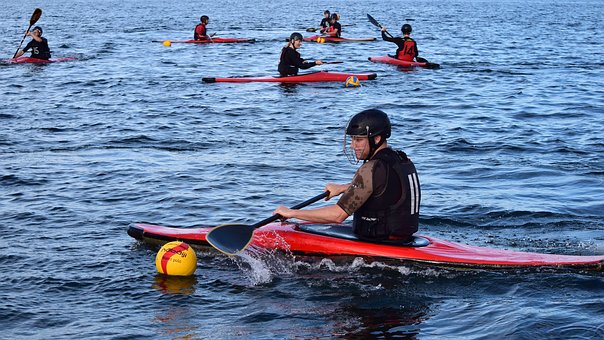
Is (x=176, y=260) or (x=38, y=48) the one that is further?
(x=38, y=48)

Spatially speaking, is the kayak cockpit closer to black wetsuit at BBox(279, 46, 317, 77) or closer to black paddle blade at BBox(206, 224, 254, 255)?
black paddle blade at BBox(206, 224, 254, 255)

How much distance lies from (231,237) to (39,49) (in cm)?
1905

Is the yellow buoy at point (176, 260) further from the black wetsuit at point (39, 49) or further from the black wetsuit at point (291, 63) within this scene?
the black wetsuit at point (39, 49)

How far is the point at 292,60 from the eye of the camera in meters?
20.6

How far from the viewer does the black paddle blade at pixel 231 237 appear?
26.1 feet

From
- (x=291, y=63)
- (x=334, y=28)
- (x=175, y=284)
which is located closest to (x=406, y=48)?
(x=291, y=63)

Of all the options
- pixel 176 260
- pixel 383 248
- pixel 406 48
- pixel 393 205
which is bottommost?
pixel 176 260

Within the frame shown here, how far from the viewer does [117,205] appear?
10.9 meters

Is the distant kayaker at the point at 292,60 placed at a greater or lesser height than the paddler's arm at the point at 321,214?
greater

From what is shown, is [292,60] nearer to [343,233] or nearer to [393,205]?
[343,233]

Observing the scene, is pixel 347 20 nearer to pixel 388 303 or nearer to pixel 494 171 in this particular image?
pixel 494 171

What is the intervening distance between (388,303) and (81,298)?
2.63 meters

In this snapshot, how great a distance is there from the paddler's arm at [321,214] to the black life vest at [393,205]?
0.90 feet

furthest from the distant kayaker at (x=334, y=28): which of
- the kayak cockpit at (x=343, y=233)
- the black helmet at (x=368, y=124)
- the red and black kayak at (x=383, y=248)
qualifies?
the black helmet at (x=368, y=124)
